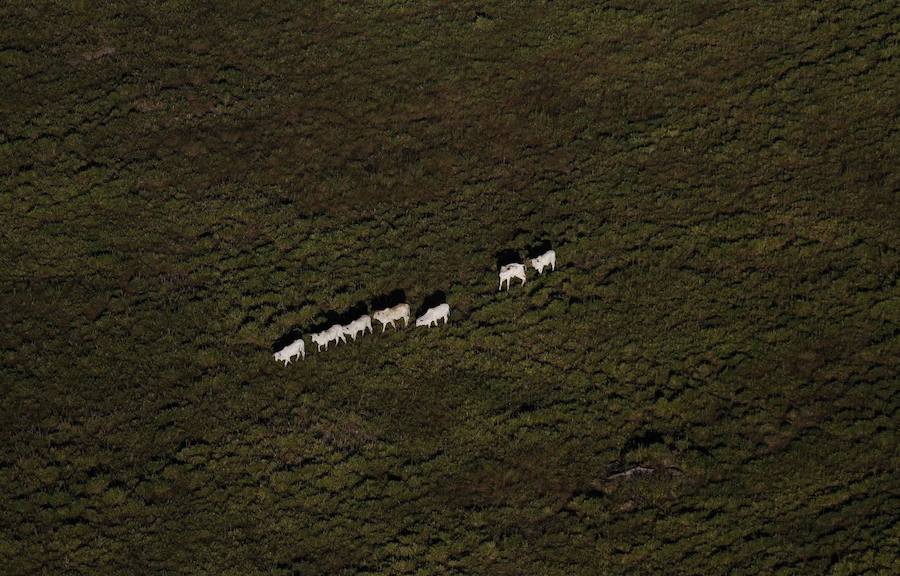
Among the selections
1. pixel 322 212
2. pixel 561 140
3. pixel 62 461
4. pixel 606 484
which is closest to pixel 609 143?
pixel 561 140

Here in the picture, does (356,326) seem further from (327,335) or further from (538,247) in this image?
(538,247)

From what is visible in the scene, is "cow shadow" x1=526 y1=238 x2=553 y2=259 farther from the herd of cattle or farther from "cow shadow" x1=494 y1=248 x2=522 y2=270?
the herd of cattle

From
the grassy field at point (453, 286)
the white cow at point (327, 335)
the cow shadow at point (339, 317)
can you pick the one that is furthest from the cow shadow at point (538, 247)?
the white cow at point (327, 335)

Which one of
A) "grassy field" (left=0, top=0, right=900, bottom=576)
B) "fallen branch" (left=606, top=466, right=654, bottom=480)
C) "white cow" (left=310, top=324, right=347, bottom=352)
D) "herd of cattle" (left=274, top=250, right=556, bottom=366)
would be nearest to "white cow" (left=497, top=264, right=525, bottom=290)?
"grassy field" (left=0, top=0, right=900, bottom=576)

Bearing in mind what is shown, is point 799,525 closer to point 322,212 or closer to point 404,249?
point 404,249

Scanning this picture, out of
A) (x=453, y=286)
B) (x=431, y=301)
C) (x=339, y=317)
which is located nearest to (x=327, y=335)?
(x=339, y=317)

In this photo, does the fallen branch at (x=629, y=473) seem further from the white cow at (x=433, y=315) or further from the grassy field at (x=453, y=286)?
the white cow at (x=433, y=315)
